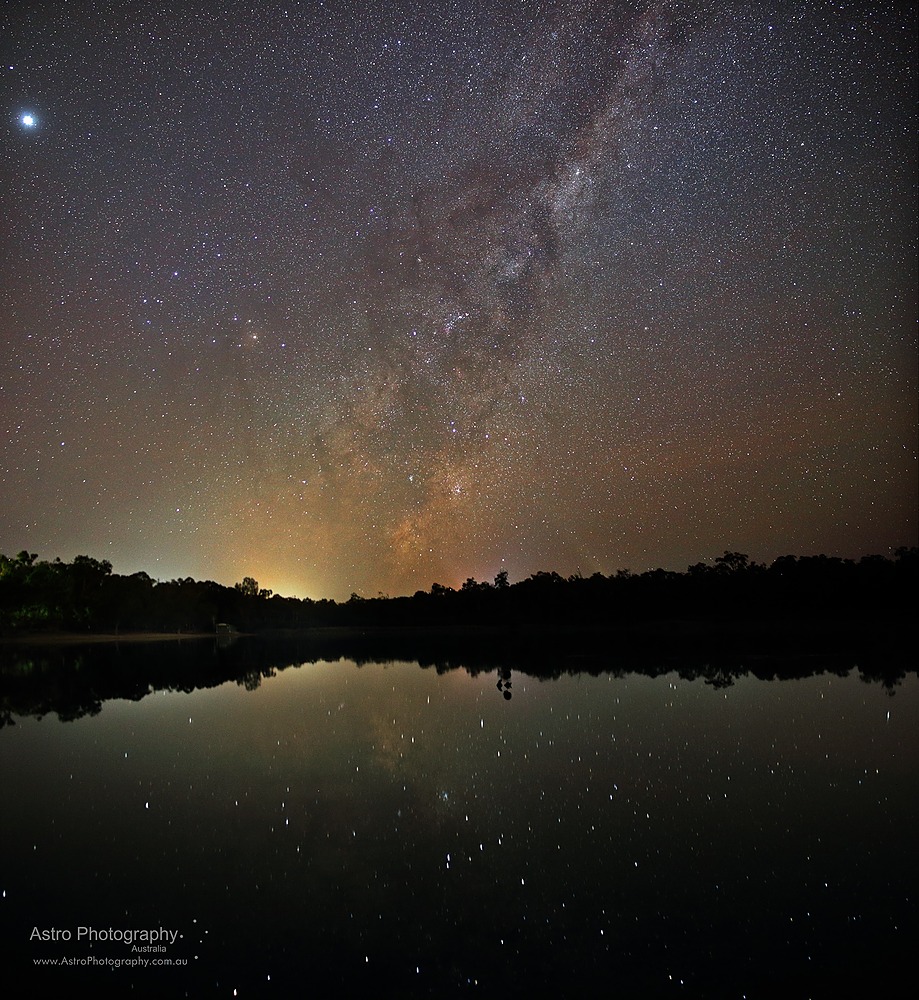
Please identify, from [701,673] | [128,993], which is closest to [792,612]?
[701,673]

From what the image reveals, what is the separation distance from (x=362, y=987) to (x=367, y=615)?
13690 centimetres

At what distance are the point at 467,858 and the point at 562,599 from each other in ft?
329

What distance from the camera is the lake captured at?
255 inches

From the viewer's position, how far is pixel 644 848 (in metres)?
→ 9.54

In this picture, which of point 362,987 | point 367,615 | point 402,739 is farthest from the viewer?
point 367,615

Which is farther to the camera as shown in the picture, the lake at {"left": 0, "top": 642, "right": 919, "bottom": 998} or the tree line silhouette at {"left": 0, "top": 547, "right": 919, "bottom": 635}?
the tree line silhouette at {"left": 0, "top": 547, "right": 919, "bottom": 635}

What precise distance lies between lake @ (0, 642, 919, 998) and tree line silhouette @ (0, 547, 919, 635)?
243 feet

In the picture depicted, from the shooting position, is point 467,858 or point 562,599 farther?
point 562,599

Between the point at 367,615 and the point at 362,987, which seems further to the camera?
the point at 367,615

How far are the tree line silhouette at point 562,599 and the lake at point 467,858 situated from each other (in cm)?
7405

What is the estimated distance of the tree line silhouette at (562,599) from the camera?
83.0 meters

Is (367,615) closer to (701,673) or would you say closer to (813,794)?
(701,673)

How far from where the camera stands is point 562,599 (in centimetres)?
10750

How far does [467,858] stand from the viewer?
9281 millimetres
